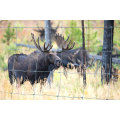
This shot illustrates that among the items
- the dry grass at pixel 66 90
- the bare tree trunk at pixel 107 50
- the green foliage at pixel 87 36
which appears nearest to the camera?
the dry grass at pixel 66 90

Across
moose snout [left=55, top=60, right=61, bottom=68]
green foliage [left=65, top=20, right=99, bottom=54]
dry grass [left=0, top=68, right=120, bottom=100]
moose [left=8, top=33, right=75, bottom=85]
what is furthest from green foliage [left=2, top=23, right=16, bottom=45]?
moose snout [left=55, top=60, right=61, bottom=68]

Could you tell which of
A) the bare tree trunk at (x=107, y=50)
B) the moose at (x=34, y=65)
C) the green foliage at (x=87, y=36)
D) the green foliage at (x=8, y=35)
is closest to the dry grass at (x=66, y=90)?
the bare tree trunk at (x=107, y=50)

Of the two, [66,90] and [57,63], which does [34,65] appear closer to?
[57,63]

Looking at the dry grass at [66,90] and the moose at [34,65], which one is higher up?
the moose at [34,65]

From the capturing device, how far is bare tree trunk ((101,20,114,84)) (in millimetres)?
4445

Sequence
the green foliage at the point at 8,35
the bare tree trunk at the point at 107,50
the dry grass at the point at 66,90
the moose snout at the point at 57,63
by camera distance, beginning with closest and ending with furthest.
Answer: the dry grass at the point at 66,90 → the bare tree trunk at the point at 107,50 → the moose snout at the point at 57,63 → the green foliage at the point at 8,35

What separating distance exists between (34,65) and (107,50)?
1.50 m

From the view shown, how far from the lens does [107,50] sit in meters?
4.57

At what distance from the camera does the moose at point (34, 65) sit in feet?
15.6

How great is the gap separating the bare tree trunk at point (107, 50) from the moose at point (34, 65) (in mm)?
668

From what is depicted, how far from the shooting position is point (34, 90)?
427 centimetres

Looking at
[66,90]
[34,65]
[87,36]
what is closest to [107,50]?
[66,90]

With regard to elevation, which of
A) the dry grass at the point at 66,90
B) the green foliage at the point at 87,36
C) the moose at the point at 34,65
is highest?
the green foliage at the point at 87,36

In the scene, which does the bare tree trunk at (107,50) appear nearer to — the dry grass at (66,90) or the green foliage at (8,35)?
the dry grass at (66,90)
